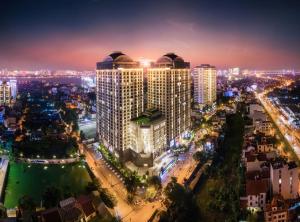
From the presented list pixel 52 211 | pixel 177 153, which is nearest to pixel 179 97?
pixel 177 153

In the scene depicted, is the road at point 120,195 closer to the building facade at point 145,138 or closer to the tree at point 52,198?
the building facade at point 145,138

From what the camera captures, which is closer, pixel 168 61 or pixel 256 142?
pixel 256 142

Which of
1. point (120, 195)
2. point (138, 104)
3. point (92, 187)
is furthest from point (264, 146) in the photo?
point (92, 187)

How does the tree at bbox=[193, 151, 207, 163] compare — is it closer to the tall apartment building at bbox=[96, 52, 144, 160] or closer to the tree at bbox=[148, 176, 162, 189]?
the tree at bbox=[148, 176, 162, 189]

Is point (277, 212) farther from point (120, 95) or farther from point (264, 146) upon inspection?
point (120, 95)

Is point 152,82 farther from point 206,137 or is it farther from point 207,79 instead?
point 207,79
